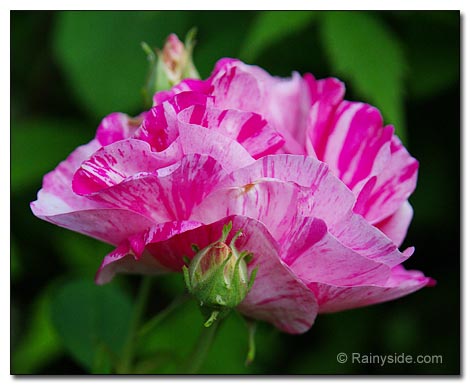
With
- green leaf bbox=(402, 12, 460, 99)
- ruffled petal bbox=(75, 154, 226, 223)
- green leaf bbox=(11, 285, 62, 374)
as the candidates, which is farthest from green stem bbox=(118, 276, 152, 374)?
green leaf bbox=(402, 12, 460, 99)

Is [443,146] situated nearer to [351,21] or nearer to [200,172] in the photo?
[351,21]

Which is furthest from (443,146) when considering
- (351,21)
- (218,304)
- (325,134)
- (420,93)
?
(218,304)

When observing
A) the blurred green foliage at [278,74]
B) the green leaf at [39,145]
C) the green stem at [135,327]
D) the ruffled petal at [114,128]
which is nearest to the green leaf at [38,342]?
the blurred green foliage at [278,74]

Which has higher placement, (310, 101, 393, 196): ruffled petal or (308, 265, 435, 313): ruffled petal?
(310, 101, 393, 196): ruffled petal

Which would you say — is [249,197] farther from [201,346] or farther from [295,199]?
[201,346]

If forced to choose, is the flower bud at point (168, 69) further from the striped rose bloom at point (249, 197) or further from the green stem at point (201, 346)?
the green stem at point (201, 346)

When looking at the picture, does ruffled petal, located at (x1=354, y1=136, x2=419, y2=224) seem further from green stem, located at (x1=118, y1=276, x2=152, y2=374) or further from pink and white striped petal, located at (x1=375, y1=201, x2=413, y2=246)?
green stem, located at (x1=118, y1=276, x2=152, y2=374)

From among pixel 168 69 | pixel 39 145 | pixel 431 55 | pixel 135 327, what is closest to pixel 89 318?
pixel 135 327
